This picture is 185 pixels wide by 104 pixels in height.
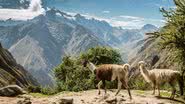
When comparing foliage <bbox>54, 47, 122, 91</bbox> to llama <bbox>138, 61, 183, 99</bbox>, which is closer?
llama <bbox>138, 61, 183, 99</bbox>

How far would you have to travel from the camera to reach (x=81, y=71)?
102000 mm

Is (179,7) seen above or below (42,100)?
above

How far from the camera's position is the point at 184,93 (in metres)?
31.3

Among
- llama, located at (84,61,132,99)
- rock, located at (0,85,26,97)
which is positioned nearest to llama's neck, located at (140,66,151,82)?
llama, located at (84,61,132,99)

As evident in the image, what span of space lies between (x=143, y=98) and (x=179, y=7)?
29.3 ft

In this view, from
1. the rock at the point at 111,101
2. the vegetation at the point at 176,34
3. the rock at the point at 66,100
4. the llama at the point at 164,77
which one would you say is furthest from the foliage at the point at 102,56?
the rock at the point at 66,100

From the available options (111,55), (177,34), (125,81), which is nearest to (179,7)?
(177,34)

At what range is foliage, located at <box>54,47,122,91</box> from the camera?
98.3 metres

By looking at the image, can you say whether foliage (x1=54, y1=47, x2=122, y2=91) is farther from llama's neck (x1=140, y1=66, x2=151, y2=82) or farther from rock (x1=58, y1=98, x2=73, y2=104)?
rock (x1=58, y1=98, x2=73, y2=104)

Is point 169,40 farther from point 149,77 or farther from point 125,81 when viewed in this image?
point 125,81

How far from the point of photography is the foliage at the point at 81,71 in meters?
98.3

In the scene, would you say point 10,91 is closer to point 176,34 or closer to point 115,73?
point 115,73

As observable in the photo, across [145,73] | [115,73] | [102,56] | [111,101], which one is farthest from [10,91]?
[102,56]

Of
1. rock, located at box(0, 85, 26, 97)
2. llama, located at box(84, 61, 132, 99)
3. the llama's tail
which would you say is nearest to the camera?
llama, located at box(84, 61, 132, 99)
